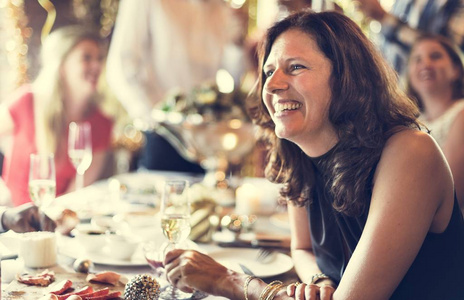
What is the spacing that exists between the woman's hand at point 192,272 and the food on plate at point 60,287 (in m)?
A: 0.22

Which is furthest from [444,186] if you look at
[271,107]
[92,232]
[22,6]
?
[22,6]

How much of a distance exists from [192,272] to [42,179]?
67 centimetres

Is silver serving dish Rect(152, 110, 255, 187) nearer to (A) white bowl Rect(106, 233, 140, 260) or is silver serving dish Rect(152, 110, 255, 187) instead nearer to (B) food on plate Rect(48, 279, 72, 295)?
(A) white bowl Rect(106, 233, 140, 260)

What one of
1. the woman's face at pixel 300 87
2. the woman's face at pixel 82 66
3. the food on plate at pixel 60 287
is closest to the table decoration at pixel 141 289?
the food on plate at pixel 60 287

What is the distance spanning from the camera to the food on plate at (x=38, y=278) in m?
1.16

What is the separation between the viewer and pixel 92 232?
1.47 meters

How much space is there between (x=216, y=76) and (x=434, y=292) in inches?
118

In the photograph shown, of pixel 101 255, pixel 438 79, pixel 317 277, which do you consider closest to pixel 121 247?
pixel 101 255

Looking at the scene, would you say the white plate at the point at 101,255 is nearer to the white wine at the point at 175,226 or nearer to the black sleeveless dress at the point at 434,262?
the white wine at the point at 175,226

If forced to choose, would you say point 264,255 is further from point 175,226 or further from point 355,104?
point 355,104

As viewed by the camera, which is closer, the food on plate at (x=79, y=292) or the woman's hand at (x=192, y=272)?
the food on plate at (x=79, y=292)

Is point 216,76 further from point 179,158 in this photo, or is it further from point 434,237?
point 434,237

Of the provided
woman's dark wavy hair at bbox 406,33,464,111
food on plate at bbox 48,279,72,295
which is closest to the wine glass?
food on plate at bbox 48,279,72,295

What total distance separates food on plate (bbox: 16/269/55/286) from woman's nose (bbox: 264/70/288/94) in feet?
2.22
